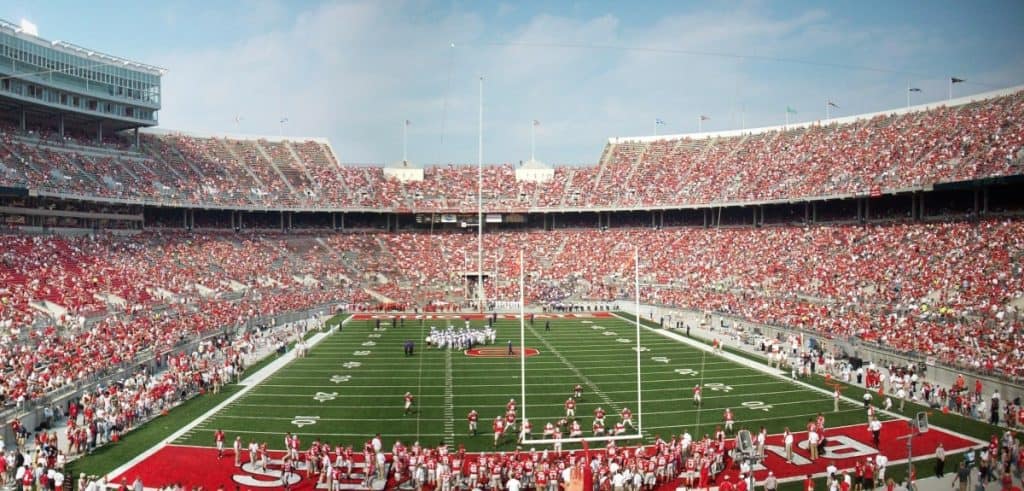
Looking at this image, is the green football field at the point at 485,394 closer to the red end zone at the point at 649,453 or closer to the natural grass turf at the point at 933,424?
the red end zone at the point at 649,453

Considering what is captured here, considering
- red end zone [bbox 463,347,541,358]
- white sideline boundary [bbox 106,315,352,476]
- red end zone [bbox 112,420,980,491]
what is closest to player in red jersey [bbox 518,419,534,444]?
red end zone [bbox 112,420,980,491]

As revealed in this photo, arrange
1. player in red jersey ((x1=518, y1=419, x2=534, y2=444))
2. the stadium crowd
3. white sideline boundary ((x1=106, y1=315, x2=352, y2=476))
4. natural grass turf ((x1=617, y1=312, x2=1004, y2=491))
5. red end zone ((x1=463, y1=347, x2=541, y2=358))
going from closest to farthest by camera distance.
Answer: the stadium crowd → natural grass turf ((x1=617, y1=312, x2=1004, y2=491)) → white sideline boundary ((x1=106, y1=315, x2=352, y2=476)) → player in red jersey ((x1=518, y1=419, x2=534, y2=444)) → red end zone ((x1=463, y1=347, x2=541, y2=358))

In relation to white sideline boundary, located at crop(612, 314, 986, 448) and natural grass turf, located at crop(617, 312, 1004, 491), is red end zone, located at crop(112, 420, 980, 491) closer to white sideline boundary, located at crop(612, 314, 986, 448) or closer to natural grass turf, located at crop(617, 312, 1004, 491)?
natural grass turf, located at crop(617, 312, 1004, 491)

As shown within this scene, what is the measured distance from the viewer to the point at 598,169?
62.3 metres

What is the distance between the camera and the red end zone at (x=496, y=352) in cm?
2861

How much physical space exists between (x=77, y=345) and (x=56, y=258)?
497 inches

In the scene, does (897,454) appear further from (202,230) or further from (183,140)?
(183,140)

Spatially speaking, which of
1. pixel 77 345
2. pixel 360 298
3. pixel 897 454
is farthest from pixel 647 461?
pixel 360 298

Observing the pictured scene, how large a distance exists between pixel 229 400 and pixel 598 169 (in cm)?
4478

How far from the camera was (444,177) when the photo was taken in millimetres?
62562

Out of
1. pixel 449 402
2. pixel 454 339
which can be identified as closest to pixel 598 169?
pixel 454 339

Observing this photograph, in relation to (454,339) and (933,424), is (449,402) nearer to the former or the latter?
(454,339)

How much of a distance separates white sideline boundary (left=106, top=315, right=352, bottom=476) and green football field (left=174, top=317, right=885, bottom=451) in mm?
279

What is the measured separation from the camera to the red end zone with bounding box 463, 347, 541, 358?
93.9 feet
